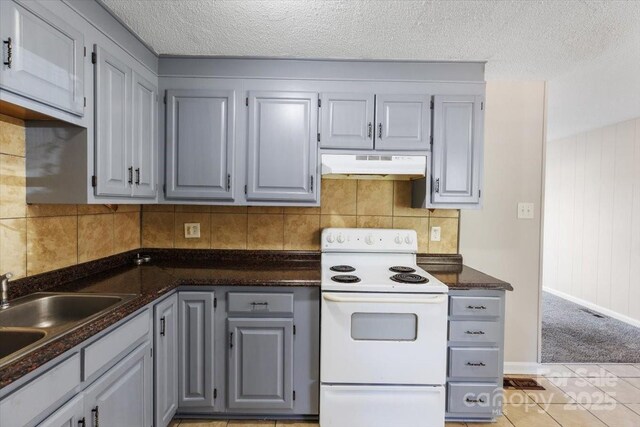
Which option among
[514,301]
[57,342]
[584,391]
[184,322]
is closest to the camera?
[57,342]

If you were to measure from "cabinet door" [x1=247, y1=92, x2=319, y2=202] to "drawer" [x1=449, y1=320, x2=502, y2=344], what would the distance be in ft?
3.74

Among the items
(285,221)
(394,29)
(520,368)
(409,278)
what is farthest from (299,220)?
(520,368)

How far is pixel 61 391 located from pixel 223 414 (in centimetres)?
114

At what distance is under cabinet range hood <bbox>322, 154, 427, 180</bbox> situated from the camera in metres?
2.08

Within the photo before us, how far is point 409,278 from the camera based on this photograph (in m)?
1.93

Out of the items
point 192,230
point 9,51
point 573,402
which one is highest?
point 9,51

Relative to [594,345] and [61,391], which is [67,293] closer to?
[61,391]

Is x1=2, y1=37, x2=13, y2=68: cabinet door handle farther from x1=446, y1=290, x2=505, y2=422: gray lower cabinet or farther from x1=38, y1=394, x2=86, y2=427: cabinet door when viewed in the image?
x1=446, y1=290, x2=505, y2=422: gray lower cabinet

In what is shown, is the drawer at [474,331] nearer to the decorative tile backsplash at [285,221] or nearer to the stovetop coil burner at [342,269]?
the stovetop coil burner at [342,269]

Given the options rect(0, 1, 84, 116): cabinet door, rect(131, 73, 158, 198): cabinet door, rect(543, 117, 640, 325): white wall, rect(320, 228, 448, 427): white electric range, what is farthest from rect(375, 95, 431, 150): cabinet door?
rect(543, 117, 640, 325): white wall

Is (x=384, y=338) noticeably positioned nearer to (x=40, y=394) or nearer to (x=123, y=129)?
(x=40, y=394)

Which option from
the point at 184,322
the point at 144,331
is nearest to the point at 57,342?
the point at 144,331

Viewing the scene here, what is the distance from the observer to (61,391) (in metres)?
1.04

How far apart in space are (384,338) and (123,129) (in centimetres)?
179
